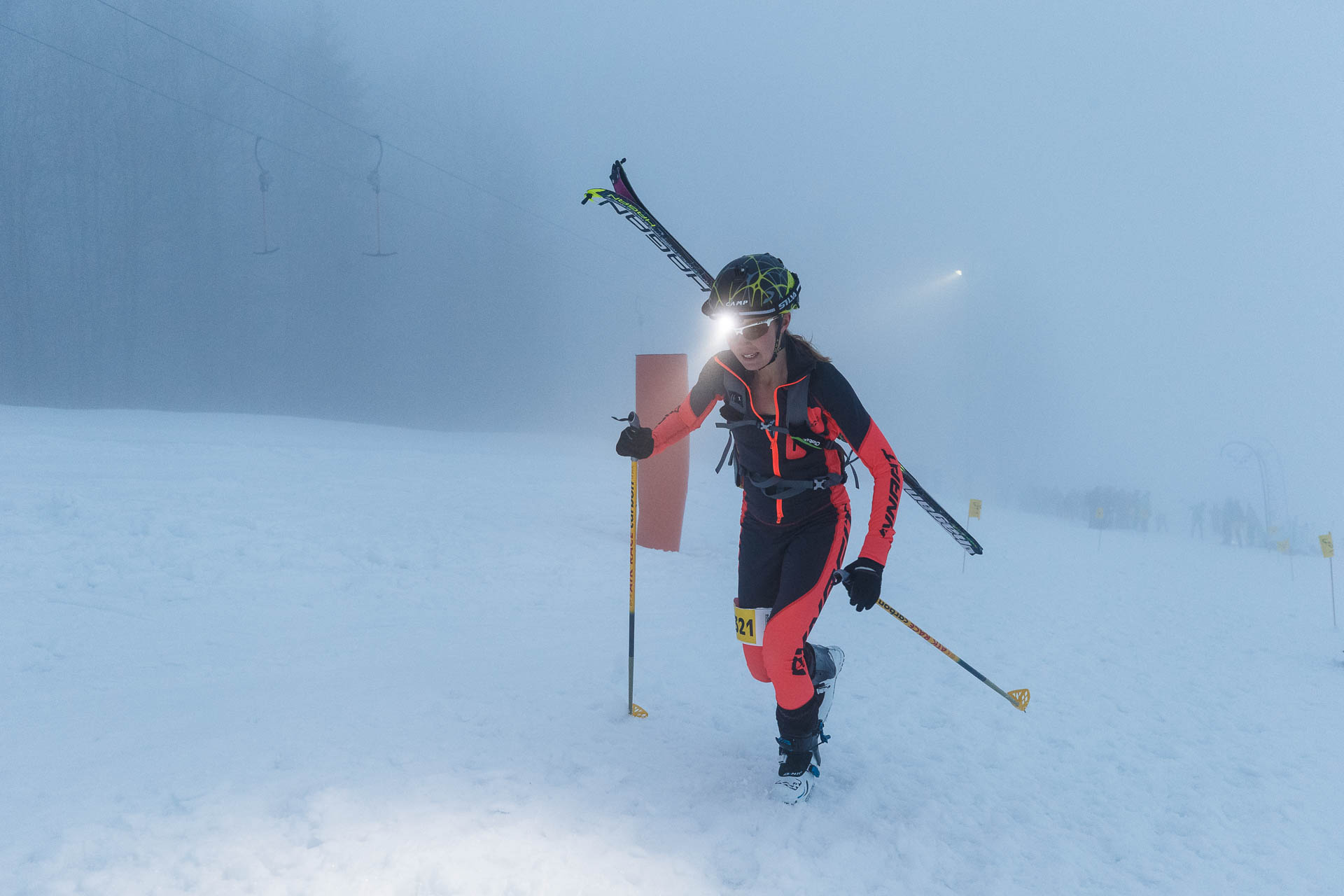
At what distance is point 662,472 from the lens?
10.1m

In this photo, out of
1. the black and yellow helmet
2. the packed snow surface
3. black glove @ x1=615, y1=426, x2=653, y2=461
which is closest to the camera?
the packed snow surface

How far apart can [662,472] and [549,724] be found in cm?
629

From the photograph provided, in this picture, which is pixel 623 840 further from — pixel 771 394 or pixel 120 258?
pixel 120 258

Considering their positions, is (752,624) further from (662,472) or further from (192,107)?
(192,107)

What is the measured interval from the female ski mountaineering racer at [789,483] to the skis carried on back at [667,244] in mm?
605

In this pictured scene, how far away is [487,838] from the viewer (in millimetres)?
2688

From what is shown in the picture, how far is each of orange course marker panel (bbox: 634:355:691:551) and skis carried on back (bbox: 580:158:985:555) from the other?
5.13 metres

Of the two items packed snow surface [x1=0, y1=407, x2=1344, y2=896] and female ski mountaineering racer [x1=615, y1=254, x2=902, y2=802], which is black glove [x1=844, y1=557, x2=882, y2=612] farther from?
packed snow surface [x1=0, y1=407, x2=1344, y2=896]

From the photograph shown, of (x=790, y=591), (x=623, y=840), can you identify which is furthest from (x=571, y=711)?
(x=790, y=591)

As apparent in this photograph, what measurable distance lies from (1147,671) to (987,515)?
16482 millimetres

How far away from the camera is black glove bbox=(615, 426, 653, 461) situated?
12.5 ft

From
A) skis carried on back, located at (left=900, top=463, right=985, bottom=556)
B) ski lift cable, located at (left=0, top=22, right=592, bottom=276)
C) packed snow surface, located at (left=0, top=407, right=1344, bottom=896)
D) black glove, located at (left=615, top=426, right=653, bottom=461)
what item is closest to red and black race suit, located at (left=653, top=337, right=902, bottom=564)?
skis carried on back, located at (left=900, top=463, right=985, bottom=556)

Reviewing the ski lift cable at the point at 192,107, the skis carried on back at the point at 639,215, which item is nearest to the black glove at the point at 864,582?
the skis carried on back at the point at 639,215

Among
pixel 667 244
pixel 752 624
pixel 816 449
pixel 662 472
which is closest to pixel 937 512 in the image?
pixel 816 449
